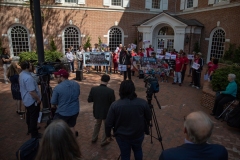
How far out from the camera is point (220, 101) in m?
6.36

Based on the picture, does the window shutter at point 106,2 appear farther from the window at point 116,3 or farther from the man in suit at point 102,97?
the man in suit at point 102,97

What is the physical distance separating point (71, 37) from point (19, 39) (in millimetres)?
4423

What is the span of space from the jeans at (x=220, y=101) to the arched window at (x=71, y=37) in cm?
1469

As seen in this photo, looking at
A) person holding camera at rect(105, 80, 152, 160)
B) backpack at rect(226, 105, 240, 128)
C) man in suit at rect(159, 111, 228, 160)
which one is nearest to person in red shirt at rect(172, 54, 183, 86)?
backpack at rect(226, 105, 240, 128)

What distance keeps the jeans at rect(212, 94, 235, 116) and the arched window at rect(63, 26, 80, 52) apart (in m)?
14.7

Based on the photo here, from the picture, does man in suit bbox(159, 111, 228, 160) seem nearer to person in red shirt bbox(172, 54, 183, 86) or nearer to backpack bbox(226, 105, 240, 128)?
backpack bbox(226, 105, 240, 128)

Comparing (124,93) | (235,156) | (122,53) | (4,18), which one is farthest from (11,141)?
(4,18)

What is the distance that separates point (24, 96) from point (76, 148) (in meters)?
3.39

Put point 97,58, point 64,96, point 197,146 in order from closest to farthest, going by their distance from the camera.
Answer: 1. point 197,146
2. point 64,96
3. point 97,58

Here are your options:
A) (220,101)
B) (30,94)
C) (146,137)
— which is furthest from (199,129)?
(220,101)

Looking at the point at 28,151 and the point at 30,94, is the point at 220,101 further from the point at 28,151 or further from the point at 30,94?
the point at 28,151

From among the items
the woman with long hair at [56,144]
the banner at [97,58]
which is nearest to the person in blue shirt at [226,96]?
the woman with long hair at [56,144]

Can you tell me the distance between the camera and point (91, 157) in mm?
4309

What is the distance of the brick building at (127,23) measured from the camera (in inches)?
611
